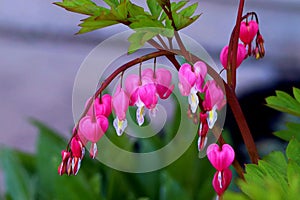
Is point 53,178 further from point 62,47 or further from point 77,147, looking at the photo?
point 62,47

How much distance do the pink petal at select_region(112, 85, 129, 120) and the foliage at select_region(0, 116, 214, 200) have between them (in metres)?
0.59

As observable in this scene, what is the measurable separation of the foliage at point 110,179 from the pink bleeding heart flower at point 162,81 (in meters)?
0.58

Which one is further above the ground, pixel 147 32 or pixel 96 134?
pixel 147 32

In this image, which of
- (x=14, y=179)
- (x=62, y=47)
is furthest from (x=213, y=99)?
(x=62, y=47)

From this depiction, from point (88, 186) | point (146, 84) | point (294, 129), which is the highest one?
point (146, 84)

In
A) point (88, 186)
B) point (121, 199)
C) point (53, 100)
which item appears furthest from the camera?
point (53, 100)

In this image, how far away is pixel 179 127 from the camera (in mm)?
1409

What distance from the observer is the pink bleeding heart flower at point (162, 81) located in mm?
673

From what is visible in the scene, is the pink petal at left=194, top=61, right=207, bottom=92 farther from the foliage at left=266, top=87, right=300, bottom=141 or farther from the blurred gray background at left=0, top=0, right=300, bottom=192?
the blurred gray background at left=0, top=0, right=300, bottom=192

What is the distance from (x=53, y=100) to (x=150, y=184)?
5.55 ft

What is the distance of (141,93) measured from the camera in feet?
2.13

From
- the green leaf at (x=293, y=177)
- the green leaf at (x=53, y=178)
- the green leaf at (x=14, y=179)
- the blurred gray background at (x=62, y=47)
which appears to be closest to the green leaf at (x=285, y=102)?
the green leaf at (x=293, y=177)

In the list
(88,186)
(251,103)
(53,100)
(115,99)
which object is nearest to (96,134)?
(115,99)

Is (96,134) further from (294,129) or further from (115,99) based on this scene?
(294,129)
